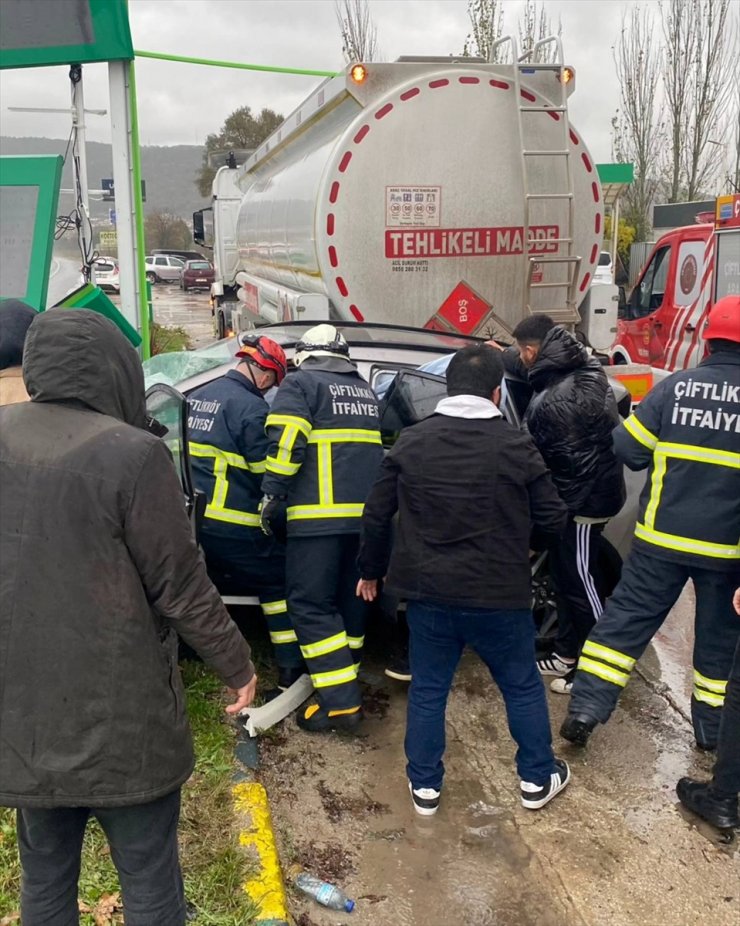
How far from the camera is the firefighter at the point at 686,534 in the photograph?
11.1 feet

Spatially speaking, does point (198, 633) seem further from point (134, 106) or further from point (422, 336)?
point (134, 106)

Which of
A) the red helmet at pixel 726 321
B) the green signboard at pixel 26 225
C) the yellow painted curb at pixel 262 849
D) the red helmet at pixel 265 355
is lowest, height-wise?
the yellow painted curb at pixel 262 849

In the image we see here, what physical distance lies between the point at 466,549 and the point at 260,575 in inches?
49.8

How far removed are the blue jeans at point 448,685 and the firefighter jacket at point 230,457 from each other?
1011 mm

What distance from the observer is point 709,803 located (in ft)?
10.6

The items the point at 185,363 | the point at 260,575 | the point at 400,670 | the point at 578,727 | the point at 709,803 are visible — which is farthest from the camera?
the point at 185,363

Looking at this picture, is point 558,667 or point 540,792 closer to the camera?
point 540,792

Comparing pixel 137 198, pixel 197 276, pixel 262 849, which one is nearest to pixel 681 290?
pixel 137 198

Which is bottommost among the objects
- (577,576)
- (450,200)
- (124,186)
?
(577,576)

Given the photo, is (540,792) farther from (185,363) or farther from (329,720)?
(185,363)

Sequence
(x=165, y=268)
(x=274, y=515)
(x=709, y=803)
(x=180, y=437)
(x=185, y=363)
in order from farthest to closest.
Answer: (x=165, y=268), (x=185, y=363), (x=274, y=515), (x=180, y=437), (x=709, y=803)

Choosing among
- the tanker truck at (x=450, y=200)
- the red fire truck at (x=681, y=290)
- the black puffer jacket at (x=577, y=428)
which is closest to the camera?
the black puffer jacket at (x=577, y=428)

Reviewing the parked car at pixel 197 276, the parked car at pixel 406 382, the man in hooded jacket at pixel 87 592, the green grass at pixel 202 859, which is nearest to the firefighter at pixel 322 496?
the parked car at pixel 406 382

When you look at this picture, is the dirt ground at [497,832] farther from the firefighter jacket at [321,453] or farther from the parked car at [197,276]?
the parked car at [197,276]
